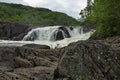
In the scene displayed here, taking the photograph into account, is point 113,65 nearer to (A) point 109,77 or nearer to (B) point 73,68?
(A) point 109,77

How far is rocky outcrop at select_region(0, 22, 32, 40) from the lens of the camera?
73.6 meters

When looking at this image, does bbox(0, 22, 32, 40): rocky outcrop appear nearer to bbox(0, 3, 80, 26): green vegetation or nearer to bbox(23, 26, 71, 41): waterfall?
bbox(23, 26, 71, 41): waterfall

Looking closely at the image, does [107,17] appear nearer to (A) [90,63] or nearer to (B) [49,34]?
(B) [49,34]

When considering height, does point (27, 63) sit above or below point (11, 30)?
below

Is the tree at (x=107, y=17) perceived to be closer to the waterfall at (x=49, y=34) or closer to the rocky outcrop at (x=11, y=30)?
the waterfall at (x=49, y=34)

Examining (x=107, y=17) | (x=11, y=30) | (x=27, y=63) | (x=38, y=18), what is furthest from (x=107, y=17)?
(x=38, y=18)

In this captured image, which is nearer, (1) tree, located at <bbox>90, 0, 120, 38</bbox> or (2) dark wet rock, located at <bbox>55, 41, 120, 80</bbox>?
(2) dark wet rock, located at <bbox>55, 41, 120, 80</bbox>

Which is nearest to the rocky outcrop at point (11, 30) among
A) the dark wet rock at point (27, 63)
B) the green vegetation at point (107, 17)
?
the green vegetation at point (107, 17)

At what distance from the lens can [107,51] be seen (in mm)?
10031

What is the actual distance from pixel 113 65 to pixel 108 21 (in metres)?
28.9

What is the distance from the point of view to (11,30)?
75.6 m

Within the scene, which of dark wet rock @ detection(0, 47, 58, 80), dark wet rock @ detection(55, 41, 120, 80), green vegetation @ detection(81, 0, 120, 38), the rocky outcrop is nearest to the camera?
dark wet rock @ detection(55, 41, 120, 80)

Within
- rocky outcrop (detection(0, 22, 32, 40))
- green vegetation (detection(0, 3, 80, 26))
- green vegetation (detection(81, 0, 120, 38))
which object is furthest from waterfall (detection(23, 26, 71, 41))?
green vegetation (detection(0, 3, 80, 26))

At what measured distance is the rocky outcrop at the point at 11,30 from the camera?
73606 mm
